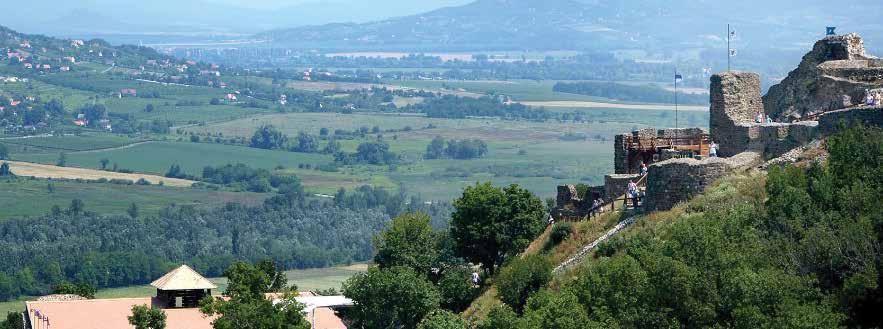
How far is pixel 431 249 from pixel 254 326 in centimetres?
750

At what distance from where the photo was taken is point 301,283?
9175 cm

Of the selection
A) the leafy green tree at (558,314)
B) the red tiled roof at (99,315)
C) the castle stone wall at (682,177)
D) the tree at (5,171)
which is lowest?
the tree at (5,171)

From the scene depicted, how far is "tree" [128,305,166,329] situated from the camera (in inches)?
1484

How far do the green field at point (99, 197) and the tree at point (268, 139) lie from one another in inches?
1482

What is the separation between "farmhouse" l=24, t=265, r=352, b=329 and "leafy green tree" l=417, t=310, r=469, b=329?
16.4ft

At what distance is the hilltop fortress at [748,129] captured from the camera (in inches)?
1308

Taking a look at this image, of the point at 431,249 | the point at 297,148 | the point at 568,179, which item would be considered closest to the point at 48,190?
the point at 568,179

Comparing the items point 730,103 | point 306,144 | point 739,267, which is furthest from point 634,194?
point 306,144

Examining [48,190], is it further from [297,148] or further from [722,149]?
[722,149]

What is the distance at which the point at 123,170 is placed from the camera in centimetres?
15812

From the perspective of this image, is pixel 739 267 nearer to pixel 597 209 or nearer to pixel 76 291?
pixel 597 209

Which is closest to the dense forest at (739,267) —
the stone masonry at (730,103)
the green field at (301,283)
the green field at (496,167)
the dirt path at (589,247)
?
the dirt path at (589,247)

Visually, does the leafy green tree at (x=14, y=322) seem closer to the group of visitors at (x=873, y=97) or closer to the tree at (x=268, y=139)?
the group of visitors at (x=873, y=97)

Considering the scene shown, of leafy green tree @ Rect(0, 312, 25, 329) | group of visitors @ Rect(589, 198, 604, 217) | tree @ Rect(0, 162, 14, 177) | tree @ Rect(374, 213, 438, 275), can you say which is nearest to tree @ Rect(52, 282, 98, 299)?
leafy green tree @ Rect(0, 312, 25, 329)
